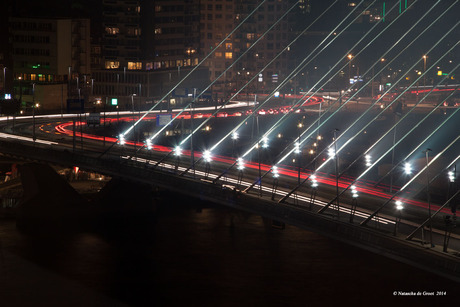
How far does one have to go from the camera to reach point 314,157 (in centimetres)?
6688

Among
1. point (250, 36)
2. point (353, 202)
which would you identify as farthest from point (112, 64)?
point (353, 202)

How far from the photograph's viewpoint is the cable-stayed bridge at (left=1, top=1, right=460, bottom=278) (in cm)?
3342

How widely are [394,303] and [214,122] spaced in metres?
54.7

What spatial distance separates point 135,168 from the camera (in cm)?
4397

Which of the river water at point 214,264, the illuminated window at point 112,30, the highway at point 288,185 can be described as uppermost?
the illuminated window at point 112,30

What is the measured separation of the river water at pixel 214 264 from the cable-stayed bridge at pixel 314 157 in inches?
126

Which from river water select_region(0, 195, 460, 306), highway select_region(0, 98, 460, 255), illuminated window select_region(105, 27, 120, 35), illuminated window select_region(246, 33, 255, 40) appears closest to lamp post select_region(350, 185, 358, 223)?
highway select_region(0, 98, 460, 255)

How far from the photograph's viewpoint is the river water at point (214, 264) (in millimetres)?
35750

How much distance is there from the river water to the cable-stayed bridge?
319 cm

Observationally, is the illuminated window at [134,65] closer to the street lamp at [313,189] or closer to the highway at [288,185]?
the highway at [288,185]

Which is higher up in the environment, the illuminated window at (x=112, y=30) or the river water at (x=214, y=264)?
the illuminated window at (x=112, y=30)

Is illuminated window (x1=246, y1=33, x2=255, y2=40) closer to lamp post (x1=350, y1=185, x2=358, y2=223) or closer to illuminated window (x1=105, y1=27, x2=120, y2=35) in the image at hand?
illuminated window (x1=105, y1=27, x2=120, y2=35)

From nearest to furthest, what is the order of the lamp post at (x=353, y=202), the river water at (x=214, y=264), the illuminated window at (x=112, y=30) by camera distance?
the lamp post at (x=353, y=202) → the river water at (x=214, y=264) → the illuminated window at (x=112, y=30)

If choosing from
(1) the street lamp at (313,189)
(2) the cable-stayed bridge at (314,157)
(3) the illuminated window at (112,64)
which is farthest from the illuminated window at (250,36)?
(1) the street lamp at (313,189)
